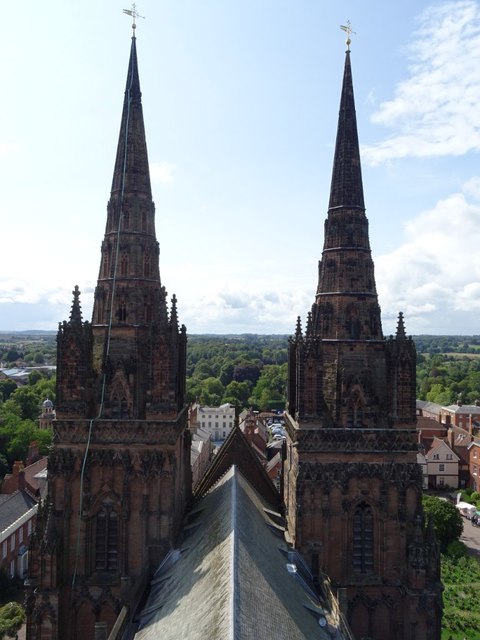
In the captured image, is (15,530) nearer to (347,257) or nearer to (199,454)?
(199,454)

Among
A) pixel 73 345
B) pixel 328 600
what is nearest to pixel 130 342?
pixel 73 345

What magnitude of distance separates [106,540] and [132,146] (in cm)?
1905

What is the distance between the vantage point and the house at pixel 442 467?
9650cm

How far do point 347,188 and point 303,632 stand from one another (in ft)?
67.0

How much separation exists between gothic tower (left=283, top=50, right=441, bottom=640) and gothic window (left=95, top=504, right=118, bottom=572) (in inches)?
330

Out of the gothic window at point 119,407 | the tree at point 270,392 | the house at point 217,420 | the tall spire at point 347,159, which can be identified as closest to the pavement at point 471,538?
the tall spire at point 347,159

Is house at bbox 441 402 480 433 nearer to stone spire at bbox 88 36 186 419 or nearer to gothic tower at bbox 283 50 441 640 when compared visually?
gothic tower at bbox 283 50 441 640

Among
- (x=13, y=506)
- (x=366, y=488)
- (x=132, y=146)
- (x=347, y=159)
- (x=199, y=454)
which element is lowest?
(x=13, y=506)

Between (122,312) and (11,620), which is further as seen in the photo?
(11,620)

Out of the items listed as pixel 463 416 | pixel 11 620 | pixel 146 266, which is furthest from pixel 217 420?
pixel 146 266

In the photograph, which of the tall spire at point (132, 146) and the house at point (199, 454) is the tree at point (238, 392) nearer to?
the house at point (199, 454)

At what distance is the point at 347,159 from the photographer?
3012 cm

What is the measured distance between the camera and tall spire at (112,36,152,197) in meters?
29.2

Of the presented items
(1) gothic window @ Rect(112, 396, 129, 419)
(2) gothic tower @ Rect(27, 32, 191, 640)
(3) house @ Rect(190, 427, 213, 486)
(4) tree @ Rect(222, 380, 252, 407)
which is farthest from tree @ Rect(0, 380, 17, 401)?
(1) gothic window @ Rect(112, 396, 129, 419)
